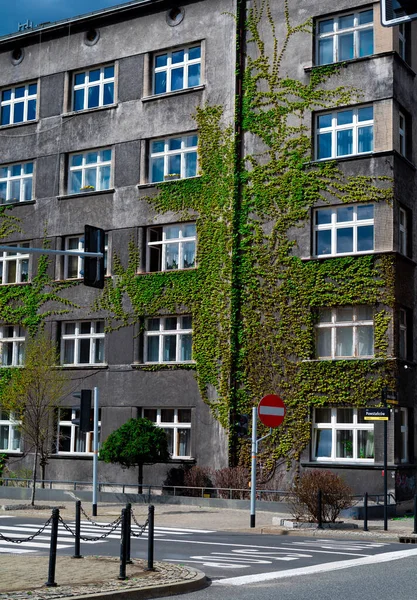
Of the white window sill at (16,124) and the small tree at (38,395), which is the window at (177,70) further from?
the small tree at (38,395)

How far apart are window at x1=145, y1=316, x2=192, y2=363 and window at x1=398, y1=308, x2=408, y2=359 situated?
7.43 meters

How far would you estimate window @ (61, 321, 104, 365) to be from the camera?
36.6 meters

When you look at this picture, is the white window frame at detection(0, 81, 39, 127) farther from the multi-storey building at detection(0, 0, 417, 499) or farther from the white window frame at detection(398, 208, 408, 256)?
the white window frame at detection(398, 208, 408, 256)

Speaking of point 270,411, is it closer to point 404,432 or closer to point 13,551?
point 13,551

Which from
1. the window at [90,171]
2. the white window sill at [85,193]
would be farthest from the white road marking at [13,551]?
the window at [90,171]

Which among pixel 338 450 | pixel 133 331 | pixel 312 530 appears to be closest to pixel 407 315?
pixel 338 450

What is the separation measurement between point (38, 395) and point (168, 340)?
5.26m

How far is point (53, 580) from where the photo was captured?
38.6 feet

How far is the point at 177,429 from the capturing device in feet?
112

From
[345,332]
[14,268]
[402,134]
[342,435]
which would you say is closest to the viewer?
[342,435]

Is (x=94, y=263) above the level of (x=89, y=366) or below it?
above

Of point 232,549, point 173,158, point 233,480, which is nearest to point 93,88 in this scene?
point 173,158

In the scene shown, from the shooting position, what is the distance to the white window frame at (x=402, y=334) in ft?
105

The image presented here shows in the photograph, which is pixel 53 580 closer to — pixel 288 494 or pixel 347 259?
pixel 288 494
